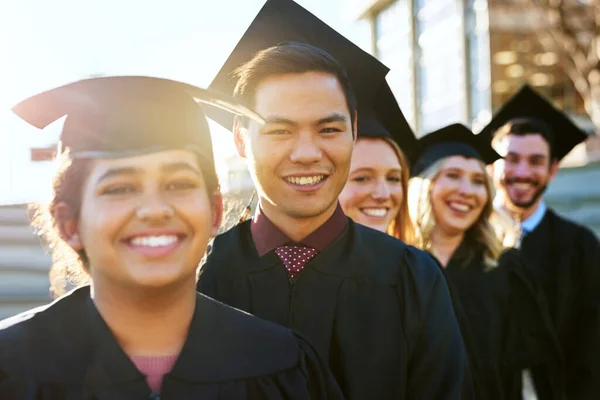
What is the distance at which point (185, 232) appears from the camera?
1.83 metres

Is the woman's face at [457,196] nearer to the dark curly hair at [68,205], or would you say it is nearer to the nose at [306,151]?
the nose at [306,151]

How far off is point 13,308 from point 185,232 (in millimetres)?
3408

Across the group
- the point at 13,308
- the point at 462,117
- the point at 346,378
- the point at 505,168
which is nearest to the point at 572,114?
the point at 462,117

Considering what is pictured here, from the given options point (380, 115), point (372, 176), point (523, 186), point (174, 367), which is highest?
point (380, 115)

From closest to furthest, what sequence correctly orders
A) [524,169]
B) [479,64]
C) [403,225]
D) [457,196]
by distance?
[403,225] → [457,196] → [524,169] → [479,64]

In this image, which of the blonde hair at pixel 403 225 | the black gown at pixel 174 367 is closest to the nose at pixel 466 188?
the blonde hair at pixel 403 225

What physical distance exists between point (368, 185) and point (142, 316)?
1.59m

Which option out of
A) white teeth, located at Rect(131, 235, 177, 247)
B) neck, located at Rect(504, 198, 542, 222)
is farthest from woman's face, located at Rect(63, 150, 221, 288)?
neck, located at Rect(504, 198, 542, 222)

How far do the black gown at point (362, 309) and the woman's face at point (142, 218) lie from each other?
565 mm

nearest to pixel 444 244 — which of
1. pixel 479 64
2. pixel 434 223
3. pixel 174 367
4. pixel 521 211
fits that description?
pixel 434 223

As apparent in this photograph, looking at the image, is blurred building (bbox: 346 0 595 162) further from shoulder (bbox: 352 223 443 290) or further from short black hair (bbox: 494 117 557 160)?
shoulder (bbox: 352 223 443 290)

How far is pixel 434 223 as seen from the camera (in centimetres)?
412

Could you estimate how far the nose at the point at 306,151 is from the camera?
2.25m

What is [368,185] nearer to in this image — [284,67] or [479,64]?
[284,67]
